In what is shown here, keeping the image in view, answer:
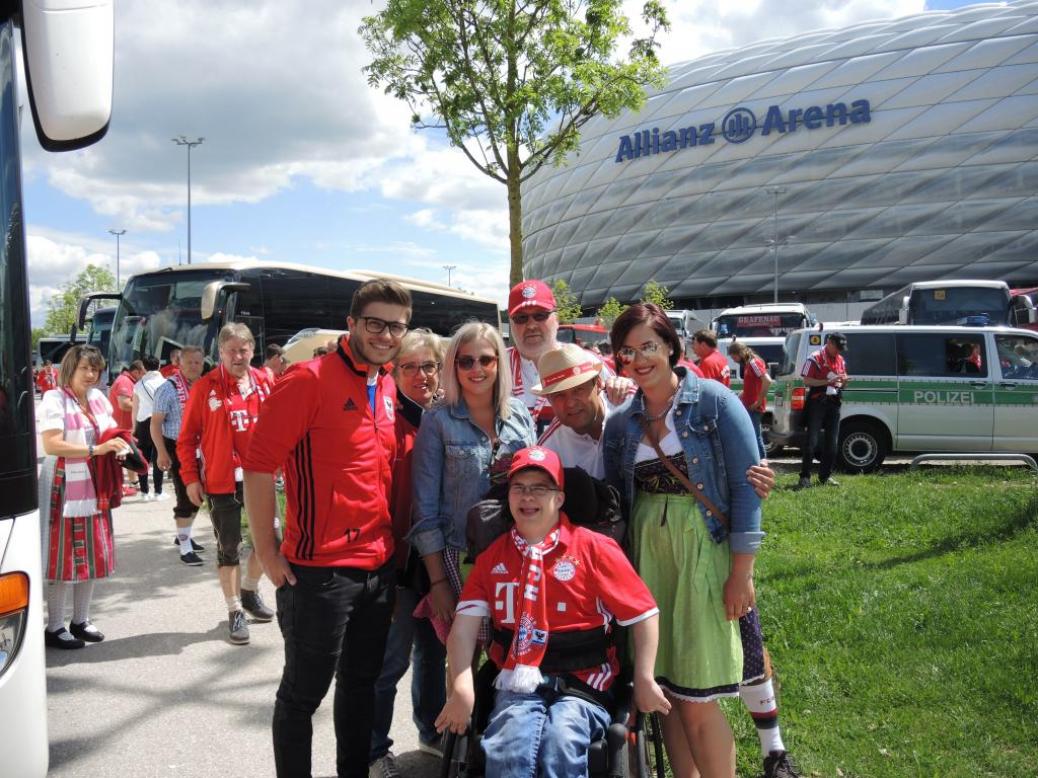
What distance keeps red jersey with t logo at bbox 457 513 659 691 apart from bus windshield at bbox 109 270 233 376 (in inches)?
527

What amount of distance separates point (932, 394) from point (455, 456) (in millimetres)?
9968

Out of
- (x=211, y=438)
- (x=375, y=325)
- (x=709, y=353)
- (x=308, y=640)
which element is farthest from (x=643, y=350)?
(x=709, y=353)

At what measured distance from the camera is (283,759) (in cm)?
285

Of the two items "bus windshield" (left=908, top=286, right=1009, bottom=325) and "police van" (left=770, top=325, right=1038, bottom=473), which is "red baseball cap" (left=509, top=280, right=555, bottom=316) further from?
"bus windshield" (left=908, top=286, right=1009, bottom=325)

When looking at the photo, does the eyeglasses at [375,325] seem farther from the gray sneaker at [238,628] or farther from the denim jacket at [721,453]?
the gray sneaker at [238,628]

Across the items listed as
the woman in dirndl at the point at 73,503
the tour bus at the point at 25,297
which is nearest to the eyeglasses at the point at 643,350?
the tour bus at the point at 25,297

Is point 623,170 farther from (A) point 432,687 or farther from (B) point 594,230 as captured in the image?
(A) point 432,687

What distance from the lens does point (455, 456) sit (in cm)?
310

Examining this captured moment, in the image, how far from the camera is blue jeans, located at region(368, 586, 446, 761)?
3434mm

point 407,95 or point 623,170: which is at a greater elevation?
point 623,170

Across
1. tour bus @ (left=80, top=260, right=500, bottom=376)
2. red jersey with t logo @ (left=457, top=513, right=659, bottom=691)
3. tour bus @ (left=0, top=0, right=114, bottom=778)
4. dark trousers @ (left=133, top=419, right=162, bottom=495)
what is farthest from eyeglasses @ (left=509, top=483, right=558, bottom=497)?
tour bus @ (left=80, top=260, right=500, bottom=376)

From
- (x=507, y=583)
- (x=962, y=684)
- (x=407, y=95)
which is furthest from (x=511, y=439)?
(x=407, y=95)

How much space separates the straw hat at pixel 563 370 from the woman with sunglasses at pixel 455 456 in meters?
0.22

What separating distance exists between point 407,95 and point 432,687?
7.78 meters
